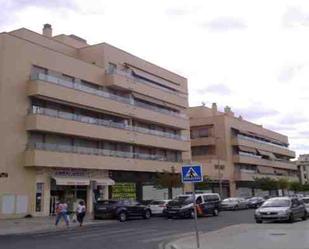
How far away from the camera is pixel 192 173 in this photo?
1609 cm

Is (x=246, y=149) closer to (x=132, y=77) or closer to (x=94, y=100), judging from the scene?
(x=132, y=77)

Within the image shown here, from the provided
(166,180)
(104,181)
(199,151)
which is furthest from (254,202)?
(199,151)

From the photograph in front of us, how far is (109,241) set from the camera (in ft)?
61.3

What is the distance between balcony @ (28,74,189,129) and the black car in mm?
11405

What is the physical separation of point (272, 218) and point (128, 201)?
1244 cm

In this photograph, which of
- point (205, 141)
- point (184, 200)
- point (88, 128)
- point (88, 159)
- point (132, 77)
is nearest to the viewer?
point (184, 200)

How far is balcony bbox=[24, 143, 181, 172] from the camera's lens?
3916 cm

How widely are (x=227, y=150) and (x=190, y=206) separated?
44225mm

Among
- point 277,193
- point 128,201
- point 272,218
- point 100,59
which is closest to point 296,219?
point 272,218

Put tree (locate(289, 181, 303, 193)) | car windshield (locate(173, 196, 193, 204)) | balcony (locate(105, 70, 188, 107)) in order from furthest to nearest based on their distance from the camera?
tree (locate(289, 181, 303, 193)) → balcony (locate(105, 70, 188, 107)) → car windshield (locate(173, 196, 193, 204))

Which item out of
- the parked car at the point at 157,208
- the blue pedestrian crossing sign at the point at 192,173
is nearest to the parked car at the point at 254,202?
the parked car at the point at 157,208

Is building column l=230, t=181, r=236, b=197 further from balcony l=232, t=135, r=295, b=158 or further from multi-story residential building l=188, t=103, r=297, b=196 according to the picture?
balcony l=232, t=135, r=295, b=158

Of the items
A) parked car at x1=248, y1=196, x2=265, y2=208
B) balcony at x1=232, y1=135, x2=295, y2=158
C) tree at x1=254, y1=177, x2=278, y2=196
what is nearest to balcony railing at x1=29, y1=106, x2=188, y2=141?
parked car at x1=248, y1=196, x2=265, y2=208

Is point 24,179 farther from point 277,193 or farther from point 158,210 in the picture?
point 277,193
